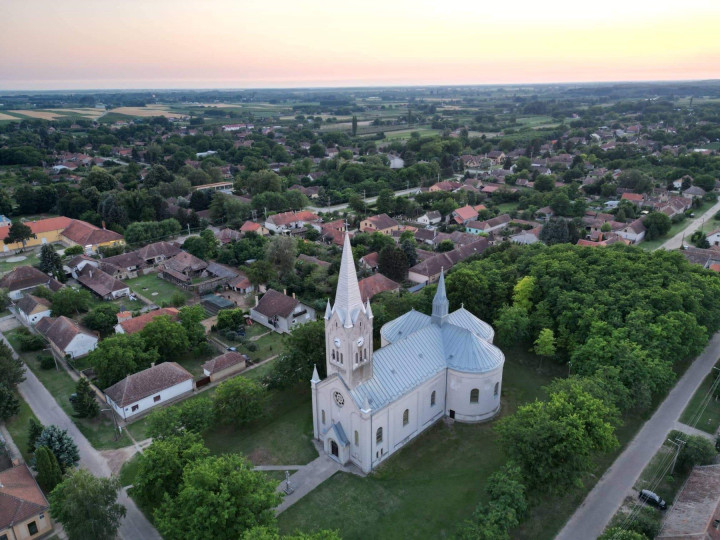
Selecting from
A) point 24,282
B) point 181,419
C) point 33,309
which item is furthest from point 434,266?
point 24,282

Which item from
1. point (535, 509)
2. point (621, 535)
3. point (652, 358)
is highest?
point (652, 358)

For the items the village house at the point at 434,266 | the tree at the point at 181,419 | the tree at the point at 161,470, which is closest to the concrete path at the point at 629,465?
the tree at the point at 161,470

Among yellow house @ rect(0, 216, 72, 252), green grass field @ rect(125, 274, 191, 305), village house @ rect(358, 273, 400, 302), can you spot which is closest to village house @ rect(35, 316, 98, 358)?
green grass field @ rect(125, 274, 191, 305)

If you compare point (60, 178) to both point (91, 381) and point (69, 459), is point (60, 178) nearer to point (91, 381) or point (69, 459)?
point (91, 381)

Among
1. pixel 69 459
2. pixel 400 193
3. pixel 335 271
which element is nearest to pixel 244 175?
Answer: pixel 400 193

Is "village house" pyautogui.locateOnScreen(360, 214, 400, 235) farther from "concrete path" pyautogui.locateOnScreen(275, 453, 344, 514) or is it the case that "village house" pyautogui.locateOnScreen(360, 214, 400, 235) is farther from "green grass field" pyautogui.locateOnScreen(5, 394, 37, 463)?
"green grass field" pyautogui.locateOnScreen(5, 394, 37, 463)

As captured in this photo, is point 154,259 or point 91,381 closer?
point 91,381
